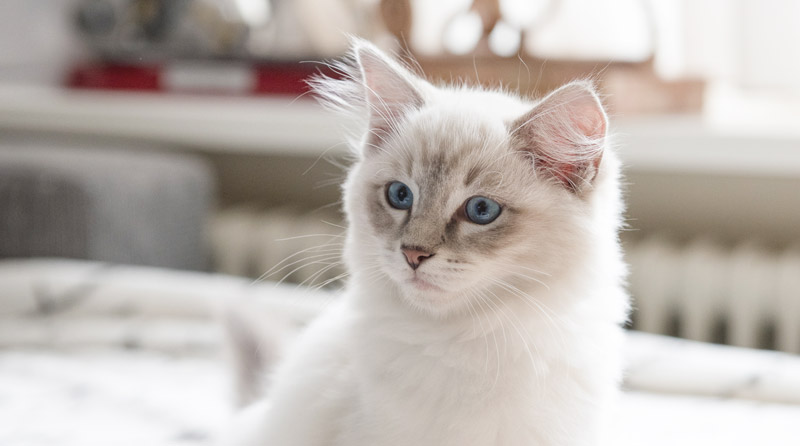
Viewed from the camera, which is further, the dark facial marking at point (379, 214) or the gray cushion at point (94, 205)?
the gray cushion at point (94, 205)

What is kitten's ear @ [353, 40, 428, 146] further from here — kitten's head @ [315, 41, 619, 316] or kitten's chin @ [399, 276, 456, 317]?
kitten's chin @ [399, 276, 456, 317]

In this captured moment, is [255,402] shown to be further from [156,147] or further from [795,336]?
[156,147]

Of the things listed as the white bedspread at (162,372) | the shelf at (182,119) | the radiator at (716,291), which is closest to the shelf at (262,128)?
the shelf at (182,119)

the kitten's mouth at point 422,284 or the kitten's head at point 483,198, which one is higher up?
the kitten's head at point 483,198

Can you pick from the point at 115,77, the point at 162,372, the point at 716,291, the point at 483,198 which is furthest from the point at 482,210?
the point at 115,77

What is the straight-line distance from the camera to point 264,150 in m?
2.58

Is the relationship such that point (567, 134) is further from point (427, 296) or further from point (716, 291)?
point (716, 291)

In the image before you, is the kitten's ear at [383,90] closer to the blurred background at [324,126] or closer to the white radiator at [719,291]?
the blurred background at [324,126]

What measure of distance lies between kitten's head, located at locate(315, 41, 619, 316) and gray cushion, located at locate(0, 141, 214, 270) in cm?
118

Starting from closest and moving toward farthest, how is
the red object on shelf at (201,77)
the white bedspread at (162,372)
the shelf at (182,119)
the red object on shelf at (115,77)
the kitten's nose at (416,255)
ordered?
1. the kitten's nose at (416,255)
2. the white bedspread at (162,372)
3. the shelf at (182,119)
4. the red object on shelf at (201,77)
5. the red object on shelf at (115,77)

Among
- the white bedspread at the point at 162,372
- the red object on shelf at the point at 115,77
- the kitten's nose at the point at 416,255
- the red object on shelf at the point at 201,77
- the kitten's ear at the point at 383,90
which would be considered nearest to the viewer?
the kitten's nose at the point at 416,255

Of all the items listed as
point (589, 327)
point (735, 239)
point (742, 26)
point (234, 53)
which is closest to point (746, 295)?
point (735, 239)

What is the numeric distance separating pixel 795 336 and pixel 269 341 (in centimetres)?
126

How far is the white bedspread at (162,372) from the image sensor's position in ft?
3.85
